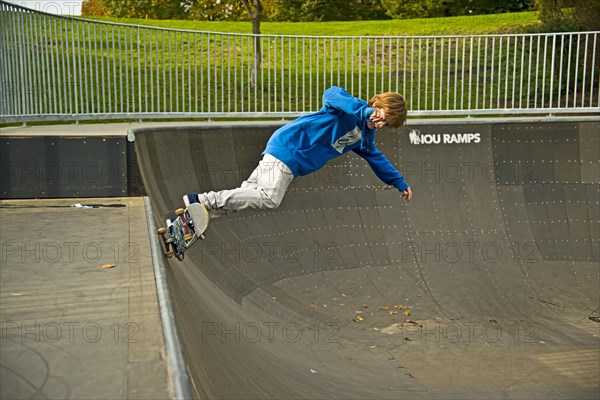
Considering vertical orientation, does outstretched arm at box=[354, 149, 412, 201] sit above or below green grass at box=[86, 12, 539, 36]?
below

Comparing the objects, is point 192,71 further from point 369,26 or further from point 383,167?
point 369,26

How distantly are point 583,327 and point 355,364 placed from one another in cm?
272

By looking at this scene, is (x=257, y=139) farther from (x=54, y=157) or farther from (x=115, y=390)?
(x=115, y=390)

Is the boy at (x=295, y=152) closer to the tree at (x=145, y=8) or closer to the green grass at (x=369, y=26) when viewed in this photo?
the green grass at (x=369, y=26)

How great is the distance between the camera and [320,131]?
6.20 m

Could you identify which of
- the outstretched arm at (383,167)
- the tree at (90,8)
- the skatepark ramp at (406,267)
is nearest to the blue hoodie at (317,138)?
the outstretched arm at (383,167)

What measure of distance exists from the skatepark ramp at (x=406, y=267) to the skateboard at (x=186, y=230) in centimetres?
32

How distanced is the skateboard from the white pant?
0.24m

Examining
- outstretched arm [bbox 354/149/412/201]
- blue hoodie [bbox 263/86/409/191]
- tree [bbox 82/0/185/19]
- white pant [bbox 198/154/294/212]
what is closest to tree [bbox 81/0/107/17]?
tree [bbox 82/0/185/19]

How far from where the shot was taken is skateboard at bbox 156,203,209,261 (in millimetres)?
5711

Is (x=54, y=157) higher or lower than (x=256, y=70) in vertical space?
lower

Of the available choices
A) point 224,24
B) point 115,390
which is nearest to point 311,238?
point 115,390

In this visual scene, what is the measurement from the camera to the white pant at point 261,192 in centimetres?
601

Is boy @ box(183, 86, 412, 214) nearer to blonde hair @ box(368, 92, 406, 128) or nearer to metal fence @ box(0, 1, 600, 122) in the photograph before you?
blonde hair @ box(368, 92, 406, 128)
